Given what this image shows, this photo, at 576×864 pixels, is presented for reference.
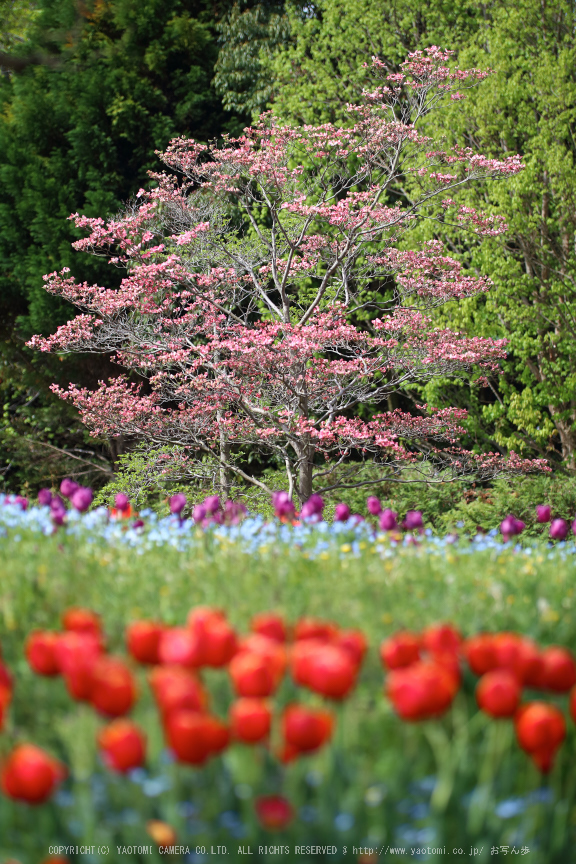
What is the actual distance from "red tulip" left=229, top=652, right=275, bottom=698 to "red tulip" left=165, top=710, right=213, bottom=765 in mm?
105

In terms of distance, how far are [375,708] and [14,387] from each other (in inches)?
502

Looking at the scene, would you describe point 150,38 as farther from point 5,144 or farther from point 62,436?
point 62,436

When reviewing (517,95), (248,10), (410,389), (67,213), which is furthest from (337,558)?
(248,10)

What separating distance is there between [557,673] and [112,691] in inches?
31.8

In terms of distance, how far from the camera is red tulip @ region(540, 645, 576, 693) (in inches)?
59.8

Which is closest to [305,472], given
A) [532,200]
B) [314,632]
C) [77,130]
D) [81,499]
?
[532,200]

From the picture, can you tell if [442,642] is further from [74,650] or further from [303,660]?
[74,650]

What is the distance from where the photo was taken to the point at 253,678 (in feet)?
4.48

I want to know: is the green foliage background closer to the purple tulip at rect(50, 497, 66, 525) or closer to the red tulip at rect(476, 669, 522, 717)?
the purple tulip at rect(50, 497, 66, 525)

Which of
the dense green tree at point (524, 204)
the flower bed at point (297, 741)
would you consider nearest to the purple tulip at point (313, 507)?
the flower bed at point (297, 741)

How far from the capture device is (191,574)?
8.91 ft

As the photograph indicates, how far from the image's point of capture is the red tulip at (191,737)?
49.5 inches

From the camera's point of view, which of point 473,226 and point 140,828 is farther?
point 473,226

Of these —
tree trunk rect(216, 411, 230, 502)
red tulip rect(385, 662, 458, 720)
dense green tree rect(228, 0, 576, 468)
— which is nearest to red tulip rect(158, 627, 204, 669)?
red tulip rect(385, 662, 458, 720)
